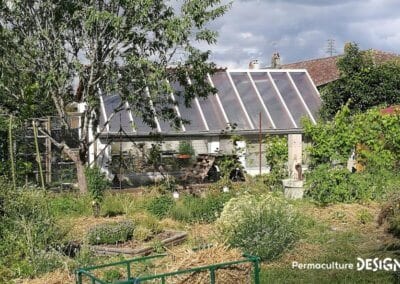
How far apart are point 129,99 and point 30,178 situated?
3.53 m

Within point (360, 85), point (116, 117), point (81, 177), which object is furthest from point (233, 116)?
point (81, 177)

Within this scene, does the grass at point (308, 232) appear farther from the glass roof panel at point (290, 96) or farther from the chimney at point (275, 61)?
the chimney at point (275, 61)

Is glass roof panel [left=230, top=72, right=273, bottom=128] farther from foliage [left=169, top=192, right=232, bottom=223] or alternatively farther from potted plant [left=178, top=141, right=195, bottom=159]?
foliage [left=169, top=192, right=232, bottom=223]

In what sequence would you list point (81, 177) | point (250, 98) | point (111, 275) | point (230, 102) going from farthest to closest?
point (250, 98)
point (230, 102)
point (81, 177)
point (111, 275)

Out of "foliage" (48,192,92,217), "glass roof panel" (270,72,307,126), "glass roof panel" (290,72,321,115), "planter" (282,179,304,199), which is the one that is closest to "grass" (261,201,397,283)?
"planter" (282,179,304,199)

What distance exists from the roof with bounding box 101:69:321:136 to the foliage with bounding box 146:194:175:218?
5088 mm

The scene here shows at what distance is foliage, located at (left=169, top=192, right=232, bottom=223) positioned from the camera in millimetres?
11133

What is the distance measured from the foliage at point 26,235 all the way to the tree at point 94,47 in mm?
4312

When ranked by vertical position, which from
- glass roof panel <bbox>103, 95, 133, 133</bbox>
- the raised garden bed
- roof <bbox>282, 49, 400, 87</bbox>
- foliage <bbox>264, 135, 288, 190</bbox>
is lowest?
the raised garden bed

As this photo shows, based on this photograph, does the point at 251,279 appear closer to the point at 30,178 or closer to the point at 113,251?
the point at 113,251

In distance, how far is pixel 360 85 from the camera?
20344 mm

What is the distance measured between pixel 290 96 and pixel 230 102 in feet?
7.84

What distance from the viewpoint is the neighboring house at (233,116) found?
17.0 m

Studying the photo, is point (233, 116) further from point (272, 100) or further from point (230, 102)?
point (272, 100)
